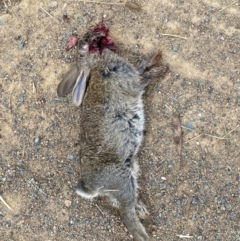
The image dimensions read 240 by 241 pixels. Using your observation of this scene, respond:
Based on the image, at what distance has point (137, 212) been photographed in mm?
5980

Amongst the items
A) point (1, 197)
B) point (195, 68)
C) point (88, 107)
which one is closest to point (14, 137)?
point (1, 197)

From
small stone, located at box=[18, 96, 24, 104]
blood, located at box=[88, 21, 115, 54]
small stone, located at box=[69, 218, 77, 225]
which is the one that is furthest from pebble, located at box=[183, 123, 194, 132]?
small stone, located at box=[18, 96, 24, 104]

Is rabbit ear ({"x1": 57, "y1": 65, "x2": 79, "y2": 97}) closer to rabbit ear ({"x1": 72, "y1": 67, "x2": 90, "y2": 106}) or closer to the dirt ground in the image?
rabbit ear ({"x1": 72, "y1": 67, "x2": 90, "y2": 106})

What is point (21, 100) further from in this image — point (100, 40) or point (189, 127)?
point (189, 127)

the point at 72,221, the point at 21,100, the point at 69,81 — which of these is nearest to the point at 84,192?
the point at 72,221

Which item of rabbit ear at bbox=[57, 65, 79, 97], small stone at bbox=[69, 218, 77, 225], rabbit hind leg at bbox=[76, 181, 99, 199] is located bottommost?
small stone at bbox=[69, 218, 77, 225]

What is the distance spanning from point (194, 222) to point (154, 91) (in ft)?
5.88

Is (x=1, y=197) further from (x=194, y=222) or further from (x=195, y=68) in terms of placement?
(x=195, y=68)

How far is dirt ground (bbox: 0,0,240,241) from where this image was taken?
592 cm

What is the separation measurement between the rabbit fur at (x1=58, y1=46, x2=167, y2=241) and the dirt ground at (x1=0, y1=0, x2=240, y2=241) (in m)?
0.23

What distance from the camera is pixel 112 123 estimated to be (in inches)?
225

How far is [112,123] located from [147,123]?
22.3 inches

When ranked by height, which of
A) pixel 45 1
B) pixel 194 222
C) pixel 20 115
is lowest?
pixel 194 222

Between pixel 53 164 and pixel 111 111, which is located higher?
pixel 111 111
